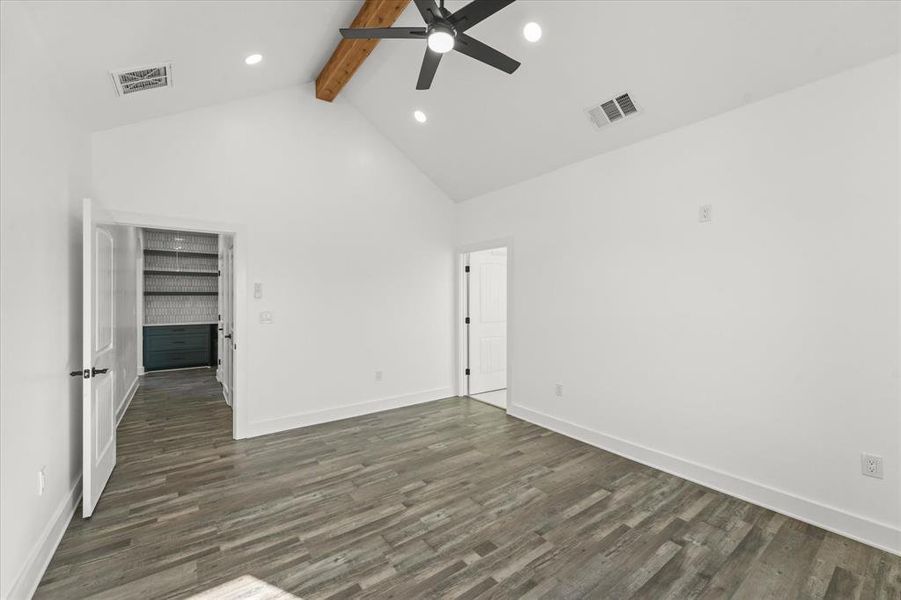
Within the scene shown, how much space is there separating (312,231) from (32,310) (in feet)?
8.48

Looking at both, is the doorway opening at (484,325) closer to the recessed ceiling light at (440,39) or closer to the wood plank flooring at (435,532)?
the wood plank flooring at (435,532)

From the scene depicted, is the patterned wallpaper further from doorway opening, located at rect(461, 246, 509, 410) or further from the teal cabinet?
doorway opening, located at rect(461, 246, 509, 410)

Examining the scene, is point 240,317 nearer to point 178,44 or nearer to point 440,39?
point 178,44

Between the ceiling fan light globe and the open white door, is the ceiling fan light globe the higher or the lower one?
the higher one

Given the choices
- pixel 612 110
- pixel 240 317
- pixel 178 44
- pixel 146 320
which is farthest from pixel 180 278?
pixel 612 110

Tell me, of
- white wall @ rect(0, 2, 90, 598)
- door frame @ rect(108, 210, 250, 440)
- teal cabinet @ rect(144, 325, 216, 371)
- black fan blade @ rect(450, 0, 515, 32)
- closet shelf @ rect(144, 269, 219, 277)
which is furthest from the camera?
closet shelf @ rect(144, 269, 219, 277)

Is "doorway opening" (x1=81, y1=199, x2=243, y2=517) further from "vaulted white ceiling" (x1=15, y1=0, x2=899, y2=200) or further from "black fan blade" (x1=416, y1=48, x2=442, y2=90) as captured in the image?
"black fan blade" (x1=416, y1=48, x2=442, y2=90)

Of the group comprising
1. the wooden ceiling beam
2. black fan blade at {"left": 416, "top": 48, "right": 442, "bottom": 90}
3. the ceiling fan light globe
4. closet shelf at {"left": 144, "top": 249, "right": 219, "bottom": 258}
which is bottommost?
closet shelf at {"left": 144, "top": 249, "right": 219, "bottom": 258}

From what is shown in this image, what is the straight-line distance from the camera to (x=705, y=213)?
9.82 feet

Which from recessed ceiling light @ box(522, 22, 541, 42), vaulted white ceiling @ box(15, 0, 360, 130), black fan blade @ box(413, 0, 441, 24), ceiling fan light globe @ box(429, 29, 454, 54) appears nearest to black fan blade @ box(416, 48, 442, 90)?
ceiling fan light globe @ box(429, 29, 454, 54)

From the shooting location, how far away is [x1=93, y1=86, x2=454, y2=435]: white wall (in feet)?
12.1

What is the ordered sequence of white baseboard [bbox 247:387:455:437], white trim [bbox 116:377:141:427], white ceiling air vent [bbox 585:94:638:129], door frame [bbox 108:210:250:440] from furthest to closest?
white trim [bbox 116:377:141:427], white baseboard [bbox 247:387:455:437], door frame [bbox 108:210:250:440], white ceiling air vent [bbox 585:94:638:129]

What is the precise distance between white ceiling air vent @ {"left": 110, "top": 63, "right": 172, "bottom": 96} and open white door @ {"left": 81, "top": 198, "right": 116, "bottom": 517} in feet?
2.92

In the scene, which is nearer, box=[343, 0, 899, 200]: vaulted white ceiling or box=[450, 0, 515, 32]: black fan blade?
box=[450, 0, 515, 32]: black fan blade
